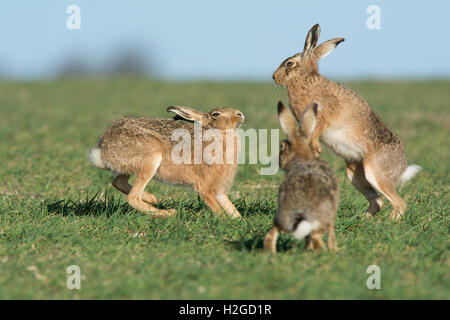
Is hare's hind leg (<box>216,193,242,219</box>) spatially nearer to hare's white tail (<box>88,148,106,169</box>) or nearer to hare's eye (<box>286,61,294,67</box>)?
hare's white tail (<box>88,148,106,169</box>)

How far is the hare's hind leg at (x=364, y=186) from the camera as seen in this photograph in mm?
6574

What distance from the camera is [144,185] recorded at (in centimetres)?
618

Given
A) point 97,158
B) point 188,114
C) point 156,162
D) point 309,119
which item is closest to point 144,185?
point 156,162

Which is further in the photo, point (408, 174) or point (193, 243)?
point (408, 174)

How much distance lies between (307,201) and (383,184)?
181 centimetres

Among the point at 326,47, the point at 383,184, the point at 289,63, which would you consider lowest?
the point at 383,184

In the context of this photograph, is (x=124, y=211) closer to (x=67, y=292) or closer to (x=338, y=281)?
(x=67, y=292)

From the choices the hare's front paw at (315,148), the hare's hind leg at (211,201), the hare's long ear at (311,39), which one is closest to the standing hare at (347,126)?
the hare's long ear at (311,39)

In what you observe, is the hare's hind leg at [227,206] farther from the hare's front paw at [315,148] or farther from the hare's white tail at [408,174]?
the hare's white tail at [408,174]

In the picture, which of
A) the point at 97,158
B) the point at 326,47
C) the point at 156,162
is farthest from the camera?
the point at 326,47

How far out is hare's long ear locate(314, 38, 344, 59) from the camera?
266 inches

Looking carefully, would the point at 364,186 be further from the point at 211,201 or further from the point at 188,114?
the point at 188,114

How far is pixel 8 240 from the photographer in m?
5.34

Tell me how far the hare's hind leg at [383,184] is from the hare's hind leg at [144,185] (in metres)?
2.00
